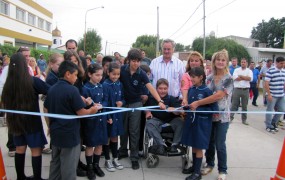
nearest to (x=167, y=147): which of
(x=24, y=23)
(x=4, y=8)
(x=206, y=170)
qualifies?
(x=206, y=170)

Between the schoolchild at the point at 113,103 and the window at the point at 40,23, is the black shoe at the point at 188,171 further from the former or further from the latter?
the window at the point at 40,23

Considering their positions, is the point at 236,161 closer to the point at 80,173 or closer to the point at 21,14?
the point at 80,173

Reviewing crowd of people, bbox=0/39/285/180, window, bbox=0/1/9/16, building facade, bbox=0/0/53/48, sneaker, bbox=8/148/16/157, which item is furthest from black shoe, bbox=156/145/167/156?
window, bbox=0/1/9/16

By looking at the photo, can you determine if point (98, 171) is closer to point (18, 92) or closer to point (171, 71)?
point (18, 92)

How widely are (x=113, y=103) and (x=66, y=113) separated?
1.22m

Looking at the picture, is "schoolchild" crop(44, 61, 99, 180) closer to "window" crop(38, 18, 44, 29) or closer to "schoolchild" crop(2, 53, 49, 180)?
"schoolchild" crop(2, 53, 49, 180)

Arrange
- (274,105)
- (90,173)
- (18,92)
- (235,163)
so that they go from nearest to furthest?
1. (18,92)
2. (90,173)
3. (235,163)
4. (274,105)

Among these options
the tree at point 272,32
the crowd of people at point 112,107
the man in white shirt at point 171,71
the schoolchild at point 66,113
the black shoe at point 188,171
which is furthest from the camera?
the tree at point 272,32

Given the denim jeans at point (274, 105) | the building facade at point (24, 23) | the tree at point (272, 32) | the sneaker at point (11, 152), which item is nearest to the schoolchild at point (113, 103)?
the sneaker at point (11, 152)

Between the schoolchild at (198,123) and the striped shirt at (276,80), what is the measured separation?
158 inches

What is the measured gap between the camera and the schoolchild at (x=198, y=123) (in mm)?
4035

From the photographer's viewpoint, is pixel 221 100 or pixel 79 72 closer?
pixel 79 72

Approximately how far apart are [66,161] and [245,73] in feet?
23.3

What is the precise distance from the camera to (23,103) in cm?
344
